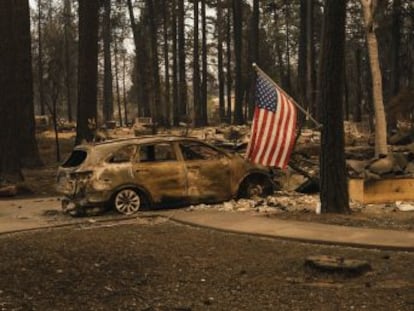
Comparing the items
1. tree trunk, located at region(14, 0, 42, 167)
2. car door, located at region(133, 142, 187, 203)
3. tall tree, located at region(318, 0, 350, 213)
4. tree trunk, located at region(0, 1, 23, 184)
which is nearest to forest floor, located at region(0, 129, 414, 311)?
tall tree, located at region(318, 0, 350, 213)

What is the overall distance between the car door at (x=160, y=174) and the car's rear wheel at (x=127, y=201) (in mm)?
263

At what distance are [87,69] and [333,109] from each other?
14167 millimetres

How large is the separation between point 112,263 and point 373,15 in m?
11.6

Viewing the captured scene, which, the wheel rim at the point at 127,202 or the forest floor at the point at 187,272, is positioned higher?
the wheel rim at the point at 127,202

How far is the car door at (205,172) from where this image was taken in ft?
48.8

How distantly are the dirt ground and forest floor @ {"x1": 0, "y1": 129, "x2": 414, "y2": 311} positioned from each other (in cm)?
1

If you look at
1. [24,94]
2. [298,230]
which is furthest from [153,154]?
[24,94]

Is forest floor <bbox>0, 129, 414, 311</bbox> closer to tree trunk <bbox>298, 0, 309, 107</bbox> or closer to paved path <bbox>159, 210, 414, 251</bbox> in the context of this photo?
paved path <bbox>159, 210, 414, 251</bbox>

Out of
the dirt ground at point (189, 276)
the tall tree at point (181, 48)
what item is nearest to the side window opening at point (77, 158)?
the dirt ground at point (189, 276)

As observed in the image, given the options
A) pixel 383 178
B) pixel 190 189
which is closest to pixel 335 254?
pixel 190 189

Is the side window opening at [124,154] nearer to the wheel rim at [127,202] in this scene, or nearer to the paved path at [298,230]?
the wheel rim at [127,202]

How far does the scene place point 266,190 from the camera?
1591 centimetres

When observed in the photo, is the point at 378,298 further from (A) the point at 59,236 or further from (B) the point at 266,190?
(B) the point at 266,190

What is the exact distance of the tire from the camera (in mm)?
15641
